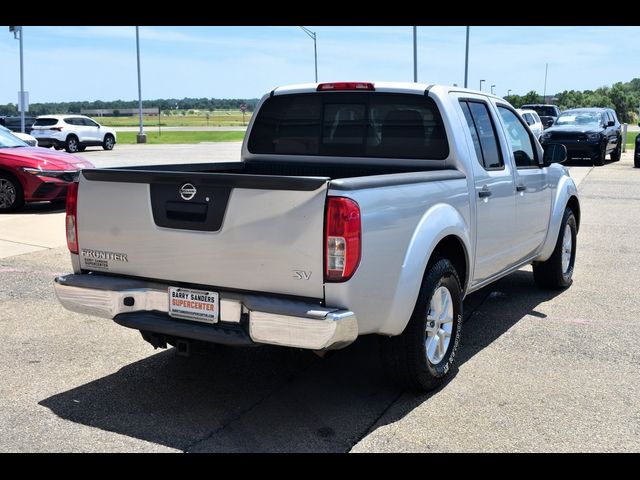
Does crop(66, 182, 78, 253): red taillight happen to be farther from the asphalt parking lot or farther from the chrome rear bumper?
the asphalt parking lot

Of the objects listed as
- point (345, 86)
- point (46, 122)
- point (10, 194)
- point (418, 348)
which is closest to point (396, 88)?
point (345, 86)

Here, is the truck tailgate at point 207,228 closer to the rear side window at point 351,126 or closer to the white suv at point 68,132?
the rear side window at point 351,126

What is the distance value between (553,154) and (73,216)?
4.23 metres

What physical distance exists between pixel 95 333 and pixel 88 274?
1469 mm

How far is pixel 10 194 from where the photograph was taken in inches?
484

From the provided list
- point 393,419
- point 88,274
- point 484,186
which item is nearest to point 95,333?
point 88,274

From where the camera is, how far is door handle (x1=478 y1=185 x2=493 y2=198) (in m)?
5.32

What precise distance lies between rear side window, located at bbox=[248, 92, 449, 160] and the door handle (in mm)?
372

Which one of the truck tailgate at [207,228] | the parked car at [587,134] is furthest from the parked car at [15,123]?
the truck tailgate at [207,228]

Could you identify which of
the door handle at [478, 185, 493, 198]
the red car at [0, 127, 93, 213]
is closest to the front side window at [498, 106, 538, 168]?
the door handle at [478, 185, 493, 198]

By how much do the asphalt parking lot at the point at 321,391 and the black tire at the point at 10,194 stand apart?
18.8 ft

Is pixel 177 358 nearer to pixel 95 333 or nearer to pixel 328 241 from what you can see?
pixel 95 333

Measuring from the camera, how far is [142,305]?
4.30 metres

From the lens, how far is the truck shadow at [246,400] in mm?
4023
